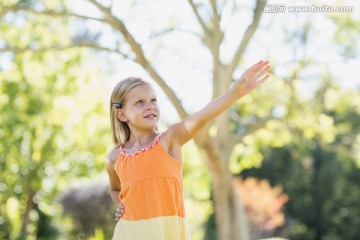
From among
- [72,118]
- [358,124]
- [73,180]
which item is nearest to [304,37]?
[72,118]

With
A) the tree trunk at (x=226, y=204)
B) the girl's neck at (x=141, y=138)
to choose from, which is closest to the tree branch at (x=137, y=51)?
the tree trunk at (x=226, y=204)

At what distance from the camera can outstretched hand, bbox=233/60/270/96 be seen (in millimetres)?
2578

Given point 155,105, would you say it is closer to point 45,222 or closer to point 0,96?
point 0,96

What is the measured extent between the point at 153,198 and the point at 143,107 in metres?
0.43

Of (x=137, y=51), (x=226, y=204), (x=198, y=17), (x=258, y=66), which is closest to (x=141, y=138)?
(x=258, y=66)

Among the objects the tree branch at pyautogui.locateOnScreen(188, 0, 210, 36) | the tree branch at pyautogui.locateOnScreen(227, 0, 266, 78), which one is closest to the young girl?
→ the tree branch at pyautogui.locateOnScreen(227, 0, 266, 78)

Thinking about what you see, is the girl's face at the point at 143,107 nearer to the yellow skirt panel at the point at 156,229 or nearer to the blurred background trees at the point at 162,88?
the yellow skirt panel at the point at 156,229

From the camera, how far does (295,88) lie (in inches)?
416

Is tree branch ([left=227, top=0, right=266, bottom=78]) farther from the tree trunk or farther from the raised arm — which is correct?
the raised arm

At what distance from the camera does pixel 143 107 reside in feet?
9.42

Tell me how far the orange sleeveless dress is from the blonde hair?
249mm

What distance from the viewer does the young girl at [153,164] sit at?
8.63 ft

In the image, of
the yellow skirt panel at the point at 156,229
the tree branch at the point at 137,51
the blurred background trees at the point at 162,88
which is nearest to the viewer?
the yellow skirt panel at the point at 156,229

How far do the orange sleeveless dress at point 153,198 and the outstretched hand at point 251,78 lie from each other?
45 cm
